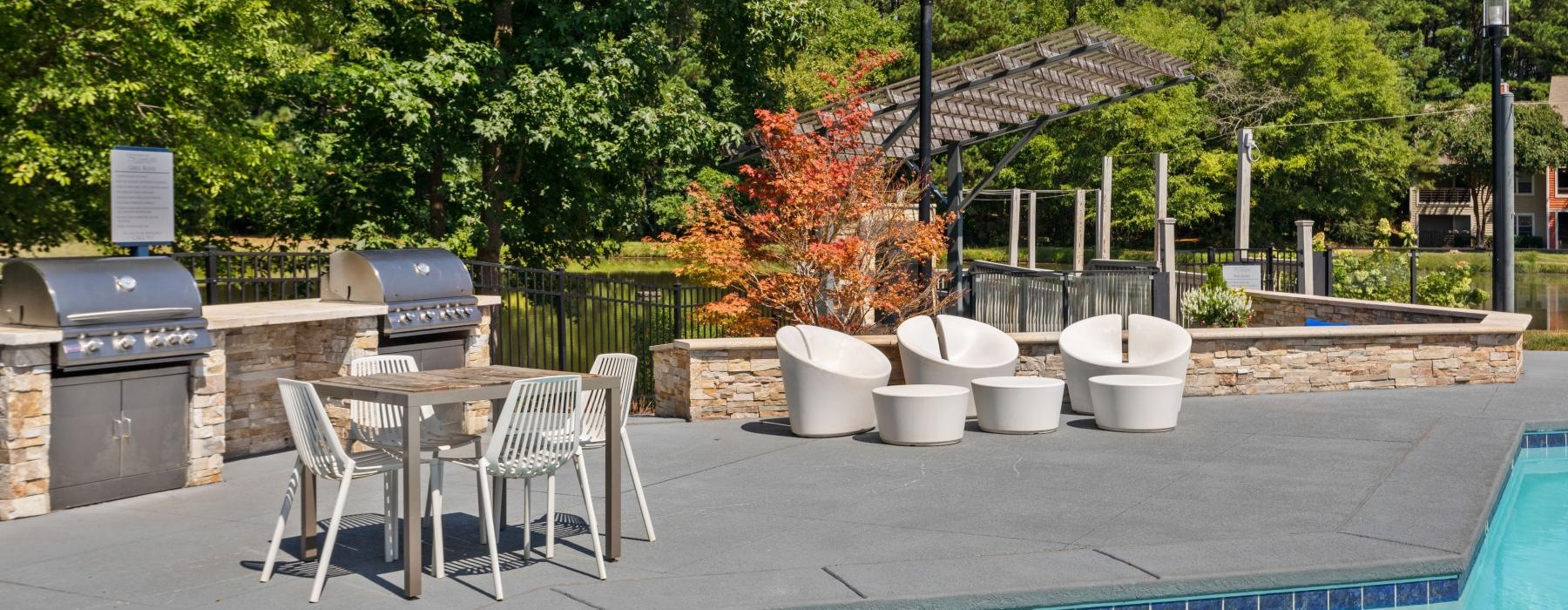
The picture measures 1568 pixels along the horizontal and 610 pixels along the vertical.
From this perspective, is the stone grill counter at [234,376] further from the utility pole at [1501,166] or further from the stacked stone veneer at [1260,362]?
the utility pole at [1501,166]

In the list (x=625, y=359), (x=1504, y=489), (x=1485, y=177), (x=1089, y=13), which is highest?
(x=1089, y=13)

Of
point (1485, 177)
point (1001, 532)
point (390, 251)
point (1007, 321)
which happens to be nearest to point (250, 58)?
point (390, 251)

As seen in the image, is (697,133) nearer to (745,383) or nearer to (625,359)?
(745,383)

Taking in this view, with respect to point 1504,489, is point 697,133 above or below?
above

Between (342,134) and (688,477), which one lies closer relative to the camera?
(688,477)

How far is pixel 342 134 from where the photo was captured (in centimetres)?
1620

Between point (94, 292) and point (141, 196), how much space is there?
4.64 feet

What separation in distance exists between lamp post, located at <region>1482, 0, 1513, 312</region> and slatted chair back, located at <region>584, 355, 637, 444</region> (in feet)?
40.0

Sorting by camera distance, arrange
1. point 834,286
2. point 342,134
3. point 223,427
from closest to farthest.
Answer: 1. point 223,427
2. point 834,286
3. point 342,134

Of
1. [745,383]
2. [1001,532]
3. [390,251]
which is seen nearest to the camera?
[1001,532]

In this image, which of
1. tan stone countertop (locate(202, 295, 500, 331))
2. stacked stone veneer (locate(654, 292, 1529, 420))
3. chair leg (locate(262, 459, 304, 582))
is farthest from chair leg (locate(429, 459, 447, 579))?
stacked stone veneer (locate(654, 292, 1529, 420))

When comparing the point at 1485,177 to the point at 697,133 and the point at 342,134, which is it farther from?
the point at 342,134

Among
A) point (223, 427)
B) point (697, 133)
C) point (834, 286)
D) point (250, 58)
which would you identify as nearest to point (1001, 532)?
point (223, 427)

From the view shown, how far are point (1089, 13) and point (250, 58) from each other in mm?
38013
